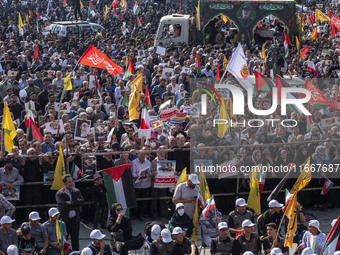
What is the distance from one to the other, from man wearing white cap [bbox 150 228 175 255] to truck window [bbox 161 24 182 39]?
2037cm

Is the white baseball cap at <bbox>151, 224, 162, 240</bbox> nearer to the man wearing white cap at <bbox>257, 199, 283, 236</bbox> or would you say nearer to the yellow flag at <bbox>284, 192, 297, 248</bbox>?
the man wearing white cap at <bbox>257, 199, 283, 236</bbox>

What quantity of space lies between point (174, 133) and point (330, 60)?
11795mm

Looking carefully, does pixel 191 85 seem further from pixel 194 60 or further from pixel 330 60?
pixel 330 60

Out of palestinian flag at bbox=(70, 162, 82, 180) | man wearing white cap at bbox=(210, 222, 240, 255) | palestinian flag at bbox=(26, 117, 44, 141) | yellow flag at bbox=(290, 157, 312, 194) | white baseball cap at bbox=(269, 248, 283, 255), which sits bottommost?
man wearing white cap at bbox=(210, 222, 240, 255)

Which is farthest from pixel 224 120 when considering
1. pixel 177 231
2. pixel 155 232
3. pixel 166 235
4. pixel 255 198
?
pixel 166 235

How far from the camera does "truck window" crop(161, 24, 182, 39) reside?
3372cm

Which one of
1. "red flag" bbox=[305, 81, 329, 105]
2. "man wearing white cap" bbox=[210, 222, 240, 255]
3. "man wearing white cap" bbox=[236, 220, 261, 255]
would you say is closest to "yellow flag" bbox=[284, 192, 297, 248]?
"man wearing white cap" bbox=[236, 220, 261, 255]

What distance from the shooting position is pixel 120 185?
16.2 metres

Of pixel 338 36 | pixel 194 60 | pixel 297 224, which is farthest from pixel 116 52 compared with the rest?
pixel 297 224

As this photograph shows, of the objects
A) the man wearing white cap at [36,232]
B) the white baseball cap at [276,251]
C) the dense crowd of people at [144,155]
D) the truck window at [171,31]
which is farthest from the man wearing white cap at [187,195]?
the truck window at [171,31]

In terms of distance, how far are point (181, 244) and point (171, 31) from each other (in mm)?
20731

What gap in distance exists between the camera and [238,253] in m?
13.8

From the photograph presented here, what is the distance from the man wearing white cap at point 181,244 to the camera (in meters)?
13.9

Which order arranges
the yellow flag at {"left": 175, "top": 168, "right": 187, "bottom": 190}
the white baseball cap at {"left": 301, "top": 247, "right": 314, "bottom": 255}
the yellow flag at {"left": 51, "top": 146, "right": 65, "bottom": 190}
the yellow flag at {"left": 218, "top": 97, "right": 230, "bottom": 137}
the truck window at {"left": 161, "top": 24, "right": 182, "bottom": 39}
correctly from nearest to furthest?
the white baseball cap at {"left": 301, "top": 247, "right": 314, "bottom": 255} → the yellow flag at {"left": 175, "top": 168, "right": 187, "bottom": 190} → the yellow flag at {"left": 51, "top": 146, "right": 65, "bottom": 190} → the yellow flag at {"left": 218, "top": 97, "right": 230, "bottom": 137} → the truck window at {"left": 161, "top": 24, "right": 182, "bottom": 39}
